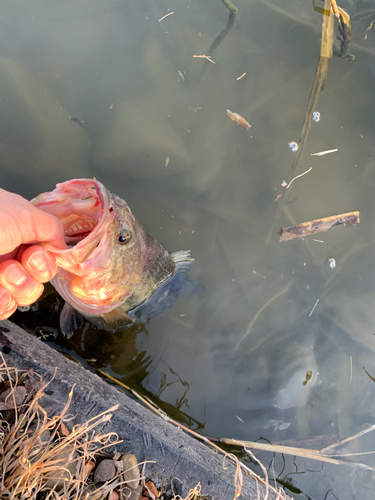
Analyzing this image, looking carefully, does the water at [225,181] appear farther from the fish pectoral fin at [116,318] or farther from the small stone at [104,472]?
the small stone at [104,472]

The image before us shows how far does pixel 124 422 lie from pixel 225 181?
2686mm

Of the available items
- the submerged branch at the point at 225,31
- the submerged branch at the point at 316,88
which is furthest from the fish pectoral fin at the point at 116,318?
the submerged branch at the point at 225,31

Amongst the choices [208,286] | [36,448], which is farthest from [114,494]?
[208,286]

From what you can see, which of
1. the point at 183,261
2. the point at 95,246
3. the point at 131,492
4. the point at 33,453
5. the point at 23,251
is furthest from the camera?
the point at 183,261

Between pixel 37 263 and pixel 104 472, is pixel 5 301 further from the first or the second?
pixel 104 472

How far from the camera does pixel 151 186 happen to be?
363 cm

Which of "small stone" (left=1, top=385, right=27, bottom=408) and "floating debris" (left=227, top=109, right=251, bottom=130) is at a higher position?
"floating debris" (left=227, top=109, right=251, bottom=130)

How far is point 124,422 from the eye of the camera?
2650 millimetres

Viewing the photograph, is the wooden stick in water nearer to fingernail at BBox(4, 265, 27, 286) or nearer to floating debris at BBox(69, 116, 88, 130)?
floating debris at BBox(69, 116, 88, 130)

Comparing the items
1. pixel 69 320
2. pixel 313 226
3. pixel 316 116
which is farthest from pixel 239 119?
pixel 69 320

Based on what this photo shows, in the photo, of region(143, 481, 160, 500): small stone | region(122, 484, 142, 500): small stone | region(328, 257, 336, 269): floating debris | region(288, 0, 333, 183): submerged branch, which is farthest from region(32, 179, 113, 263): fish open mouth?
region(328, 257, 336, 269): floating debris

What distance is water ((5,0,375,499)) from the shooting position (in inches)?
136

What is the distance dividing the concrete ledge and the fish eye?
1.18m

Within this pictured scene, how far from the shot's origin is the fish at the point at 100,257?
2.18 m
